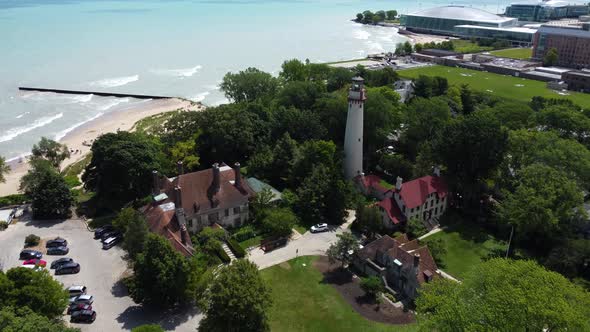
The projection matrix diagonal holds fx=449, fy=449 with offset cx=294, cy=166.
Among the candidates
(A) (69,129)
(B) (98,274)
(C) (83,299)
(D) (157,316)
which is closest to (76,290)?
(C) (83,299)

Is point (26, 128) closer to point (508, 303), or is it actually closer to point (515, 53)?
point (508, 303)

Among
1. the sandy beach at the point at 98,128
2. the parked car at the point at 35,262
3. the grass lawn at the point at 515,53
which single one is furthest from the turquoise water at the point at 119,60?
the grass lawn at the point at 515,53

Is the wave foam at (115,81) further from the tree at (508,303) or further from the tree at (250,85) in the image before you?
the tree at (508,303)

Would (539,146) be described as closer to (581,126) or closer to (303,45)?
(581,126)

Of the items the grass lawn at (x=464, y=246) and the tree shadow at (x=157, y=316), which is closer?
the tree shadow at (x=157, y=316)

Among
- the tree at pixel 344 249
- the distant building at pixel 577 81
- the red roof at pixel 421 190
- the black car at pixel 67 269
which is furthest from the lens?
the distant building at pixel 577 81

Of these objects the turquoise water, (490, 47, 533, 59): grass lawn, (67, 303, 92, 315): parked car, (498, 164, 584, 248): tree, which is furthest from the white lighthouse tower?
(490, 47, 533, 59): grass lawn

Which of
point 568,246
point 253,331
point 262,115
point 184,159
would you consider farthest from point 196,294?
point 262,115
